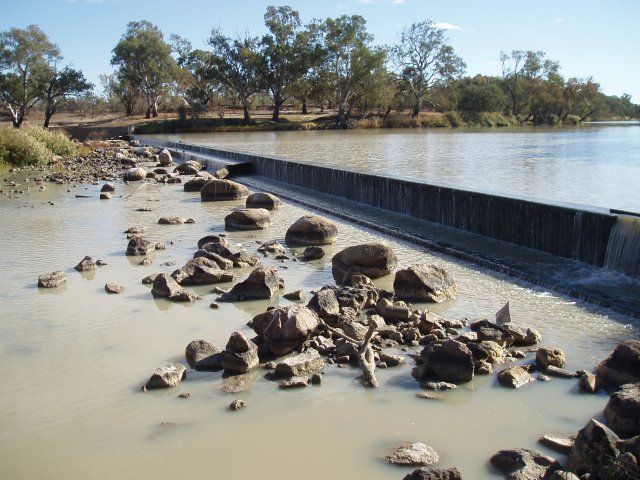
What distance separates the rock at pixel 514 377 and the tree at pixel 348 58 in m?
58.8

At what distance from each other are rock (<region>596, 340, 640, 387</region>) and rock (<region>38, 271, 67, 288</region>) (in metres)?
6.72

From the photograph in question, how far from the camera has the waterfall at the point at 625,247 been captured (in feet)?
27.9

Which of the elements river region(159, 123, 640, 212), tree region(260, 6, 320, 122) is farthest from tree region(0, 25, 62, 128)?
river region(159, 123, 640, 212)

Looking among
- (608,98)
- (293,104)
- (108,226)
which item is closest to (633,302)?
(108,226)

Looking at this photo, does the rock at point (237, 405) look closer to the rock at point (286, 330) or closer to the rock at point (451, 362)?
the rock at point (286, 330)

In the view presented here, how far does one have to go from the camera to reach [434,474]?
3.83m

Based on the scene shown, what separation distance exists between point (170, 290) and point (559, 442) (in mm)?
5055

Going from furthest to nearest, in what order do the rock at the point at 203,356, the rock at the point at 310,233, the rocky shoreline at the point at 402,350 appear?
the rock at the point at 310,233, the rock at the point at 203,356, the rocky shoreline at the point at 402,350

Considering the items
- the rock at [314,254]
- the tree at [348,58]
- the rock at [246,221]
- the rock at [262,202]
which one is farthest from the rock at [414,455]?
the tree at [348,58]

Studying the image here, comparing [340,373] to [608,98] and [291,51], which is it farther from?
[608,98]

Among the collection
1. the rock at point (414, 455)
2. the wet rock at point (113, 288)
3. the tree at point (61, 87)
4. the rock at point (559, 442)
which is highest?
the tree at point (61, 87)

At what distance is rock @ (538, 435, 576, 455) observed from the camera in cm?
423

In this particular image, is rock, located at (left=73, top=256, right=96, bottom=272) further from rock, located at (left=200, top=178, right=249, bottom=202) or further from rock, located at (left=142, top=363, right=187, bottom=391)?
rock, located at (left=200, top=178, right=249, bottom=202)

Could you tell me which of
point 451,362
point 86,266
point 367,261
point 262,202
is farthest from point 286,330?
point 262,202
